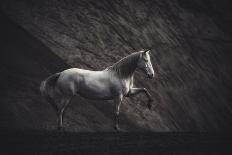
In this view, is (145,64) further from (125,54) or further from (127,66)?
(125,54)

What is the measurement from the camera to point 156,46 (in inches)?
276

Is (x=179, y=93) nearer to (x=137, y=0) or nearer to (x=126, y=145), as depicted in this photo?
(x=137, y=0)

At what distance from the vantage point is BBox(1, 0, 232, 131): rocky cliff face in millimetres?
6020

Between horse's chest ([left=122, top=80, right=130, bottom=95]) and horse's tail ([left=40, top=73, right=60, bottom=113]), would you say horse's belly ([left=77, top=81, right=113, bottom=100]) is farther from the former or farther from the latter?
horse's tail ([left=40, top=73, right=60, bottom=113])

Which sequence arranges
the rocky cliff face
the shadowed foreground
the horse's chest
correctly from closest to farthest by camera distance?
the shadowed foreground < the horse's chest < the rocky cliff face

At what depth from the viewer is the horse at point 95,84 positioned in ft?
16.0

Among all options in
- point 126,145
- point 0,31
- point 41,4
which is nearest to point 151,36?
point 41,4

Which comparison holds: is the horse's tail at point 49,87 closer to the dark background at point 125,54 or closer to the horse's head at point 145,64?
the dark background at point 125,54

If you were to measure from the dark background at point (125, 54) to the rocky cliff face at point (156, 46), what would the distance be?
0.06 ft

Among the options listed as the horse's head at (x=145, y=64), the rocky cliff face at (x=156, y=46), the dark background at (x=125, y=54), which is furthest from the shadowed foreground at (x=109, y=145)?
the rocky cliff face at (x=156, y=46)

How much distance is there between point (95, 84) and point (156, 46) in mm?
2368

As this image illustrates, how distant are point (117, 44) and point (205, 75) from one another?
6.14 feet

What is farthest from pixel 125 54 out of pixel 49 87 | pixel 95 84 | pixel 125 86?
pixel 49 87

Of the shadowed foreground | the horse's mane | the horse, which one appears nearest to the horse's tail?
the horse
